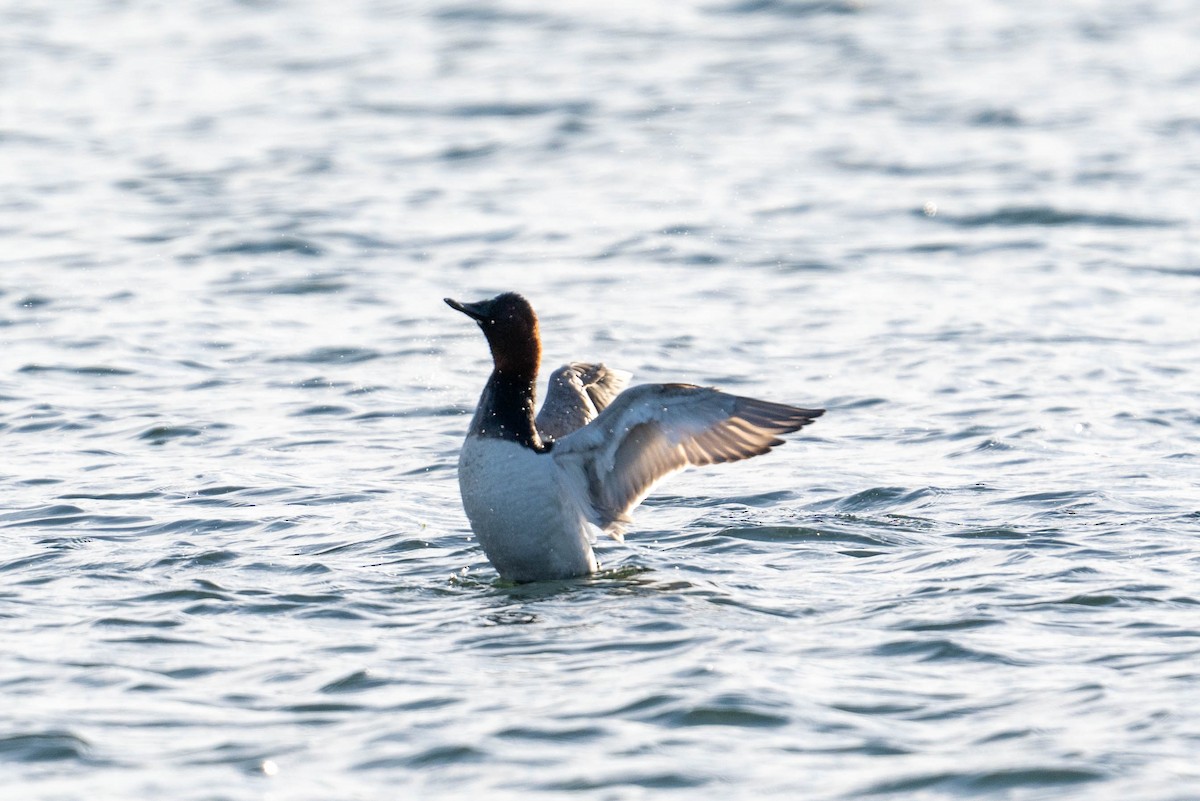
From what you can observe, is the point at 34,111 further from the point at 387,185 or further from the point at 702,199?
the point at 702,199

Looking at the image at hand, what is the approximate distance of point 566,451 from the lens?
834 centimetres

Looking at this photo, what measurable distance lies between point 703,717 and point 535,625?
1.36 m

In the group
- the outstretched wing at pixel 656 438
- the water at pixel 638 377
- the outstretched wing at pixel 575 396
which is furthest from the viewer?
the outstretched wing at pixel 575 396

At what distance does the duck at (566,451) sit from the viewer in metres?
8.14

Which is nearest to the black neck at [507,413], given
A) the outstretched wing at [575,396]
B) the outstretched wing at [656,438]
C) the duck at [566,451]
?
the duck at [566,451]

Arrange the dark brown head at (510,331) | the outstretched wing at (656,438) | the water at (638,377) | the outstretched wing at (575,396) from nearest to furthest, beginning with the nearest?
the water at (638,377) < the outstretched wing at (656,438) < the dark brown head at (510,331) < the outstretched wing at (575,396)

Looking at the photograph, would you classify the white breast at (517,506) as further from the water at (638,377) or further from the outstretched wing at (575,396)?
the outstretched wing at (575,396)

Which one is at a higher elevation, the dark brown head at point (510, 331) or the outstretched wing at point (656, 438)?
the dark brown head at point (510, 331)

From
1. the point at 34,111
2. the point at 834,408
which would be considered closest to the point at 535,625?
the point at 834,408

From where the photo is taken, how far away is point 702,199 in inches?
684

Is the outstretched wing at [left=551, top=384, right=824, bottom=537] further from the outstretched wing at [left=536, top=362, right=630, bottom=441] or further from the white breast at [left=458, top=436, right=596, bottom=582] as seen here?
the outstretched wing at [left=536, top=362, right=630, bottom=441]

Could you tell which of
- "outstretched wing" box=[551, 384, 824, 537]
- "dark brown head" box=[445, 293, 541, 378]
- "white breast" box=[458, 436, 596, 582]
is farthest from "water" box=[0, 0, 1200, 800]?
"dark brown head" box=[445, 293, 541, 378]

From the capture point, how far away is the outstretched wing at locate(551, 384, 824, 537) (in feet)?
26.6

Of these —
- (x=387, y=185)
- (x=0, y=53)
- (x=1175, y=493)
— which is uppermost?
(x=0, y=53)
